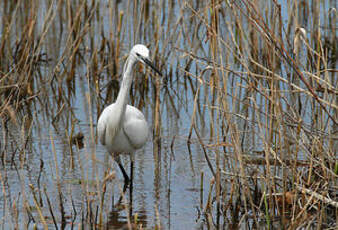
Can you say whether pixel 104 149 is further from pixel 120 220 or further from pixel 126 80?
pixel 120 220

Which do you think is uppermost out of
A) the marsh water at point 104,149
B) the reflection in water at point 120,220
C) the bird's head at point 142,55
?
the bird's head at point 142,55

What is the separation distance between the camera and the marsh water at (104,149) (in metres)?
3.79

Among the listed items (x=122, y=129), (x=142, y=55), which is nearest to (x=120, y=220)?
(x=122, y=129)

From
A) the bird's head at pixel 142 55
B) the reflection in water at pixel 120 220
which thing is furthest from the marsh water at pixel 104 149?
the bird's head at pixel 142 55

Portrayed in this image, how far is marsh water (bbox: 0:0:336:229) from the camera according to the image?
379 centimetres

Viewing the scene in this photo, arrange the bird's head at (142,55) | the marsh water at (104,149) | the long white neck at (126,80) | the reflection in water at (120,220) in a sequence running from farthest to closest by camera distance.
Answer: the long white neck at (126,80) → the bird's head at (142,55) → the reflection in water at (120,220) → the marsh water at (104,149)

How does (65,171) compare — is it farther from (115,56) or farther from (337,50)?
(337,50)

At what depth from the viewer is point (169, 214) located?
4227 millimetres

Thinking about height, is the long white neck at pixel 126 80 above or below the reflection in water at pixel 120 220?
above

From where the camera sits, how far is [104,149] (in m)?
5.67

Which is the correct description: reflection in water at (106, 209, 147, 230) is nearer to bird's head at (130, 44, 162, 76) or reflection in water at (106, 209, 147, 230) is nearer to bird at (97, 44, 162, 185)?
bird at (97, 44, 162, 185)

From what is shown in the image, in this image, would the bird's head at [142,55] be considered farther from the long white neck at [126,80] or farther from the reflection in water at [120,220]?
the reflection in water at [120,220]

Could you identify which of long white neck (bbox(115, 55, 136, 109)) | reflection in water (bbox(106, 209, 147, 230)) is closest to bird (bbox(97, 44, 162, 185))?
long white neck (bbox(115, 55, 136, 109))

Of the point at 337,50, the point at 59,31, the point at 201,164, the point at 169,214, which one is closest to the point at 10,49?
the point at 59,31
